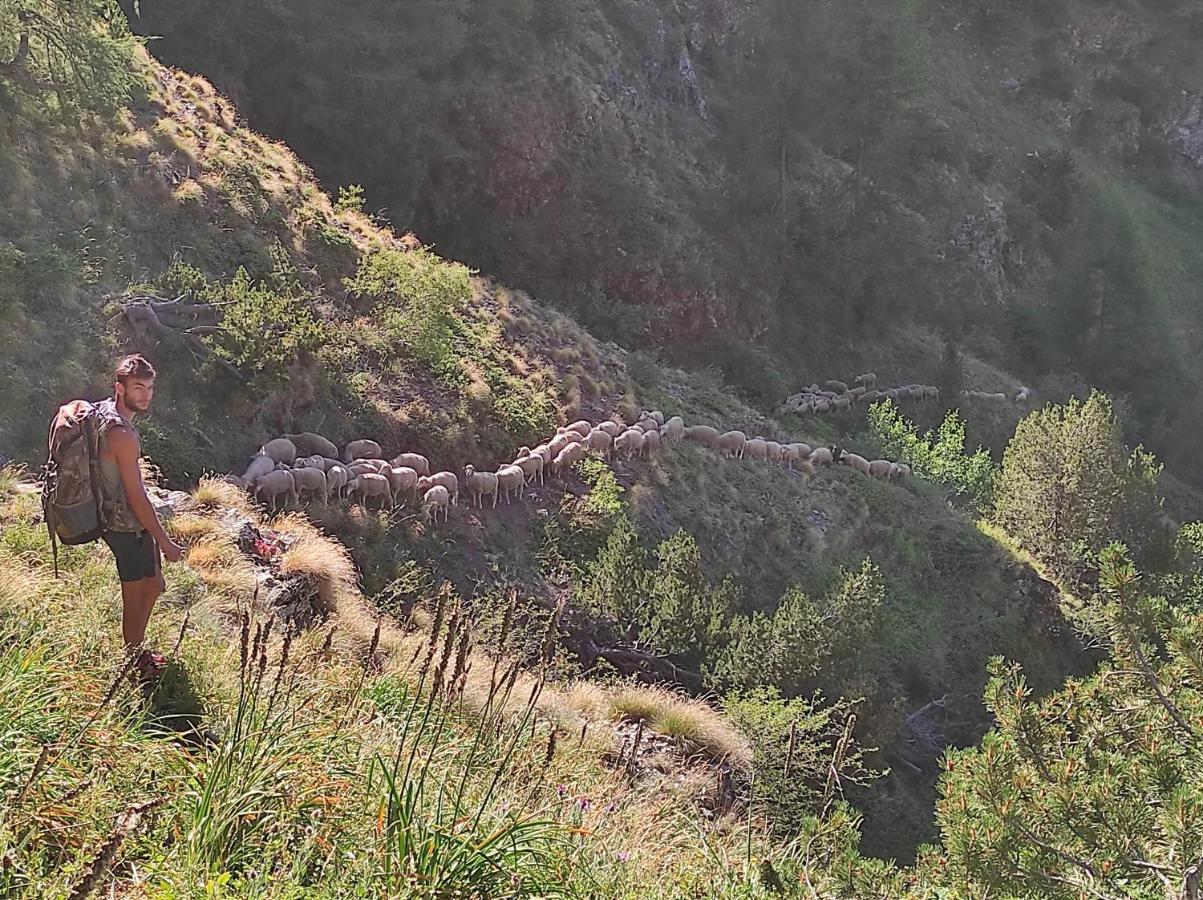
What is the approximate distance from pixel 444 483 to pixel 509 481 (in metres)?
1.29

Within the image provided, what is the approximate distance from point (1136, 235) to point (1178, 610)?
42.0 metres

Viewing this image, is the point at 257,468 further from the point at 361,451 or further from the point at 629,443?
the point at 629,443

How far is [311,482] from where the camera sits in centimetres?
1147

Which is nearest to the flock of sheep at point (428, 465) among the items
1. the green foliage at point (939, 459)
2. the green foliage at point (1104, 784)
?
the green foliage at point (939, 459)

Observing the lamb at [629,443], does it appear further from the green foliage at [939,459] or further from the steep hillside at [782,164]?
the steep hillside at [782,164]

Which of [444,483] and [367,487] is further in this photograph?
[444,483]

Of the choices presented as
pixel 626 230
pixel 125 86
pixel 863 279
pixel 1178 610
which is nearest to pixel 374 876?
pixel 1178 610

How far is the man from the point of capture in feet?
16.2

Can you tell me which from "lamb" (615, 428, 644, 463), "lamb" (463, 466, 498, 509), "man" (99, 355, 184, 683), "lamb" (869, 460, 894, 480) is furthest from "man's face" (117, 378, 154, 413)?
"lamb" (869, 460, 894, 480)

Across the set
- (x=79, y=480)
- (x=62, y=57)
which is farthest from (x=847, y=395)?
(x=79, y=480)

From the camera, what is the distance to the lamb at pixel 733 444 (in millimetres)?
18656

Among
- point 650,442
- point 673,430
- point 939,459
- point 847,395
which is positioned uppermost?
point 847,395

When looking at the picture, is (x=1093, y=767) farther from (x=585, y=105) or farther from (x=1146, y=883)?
(x=585, y=105)

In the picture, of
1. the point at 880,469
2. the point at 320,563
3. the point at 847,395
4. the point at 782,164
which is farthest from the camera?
the point at 782,164
